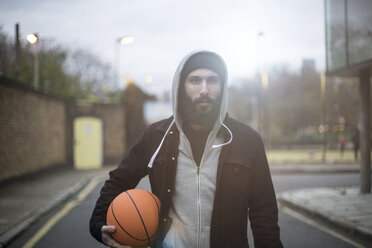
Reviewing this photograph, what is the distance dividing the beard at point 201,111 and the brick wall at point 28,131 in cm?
924

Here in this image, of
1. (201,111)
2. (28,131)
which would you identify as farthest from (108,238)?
(28,131)

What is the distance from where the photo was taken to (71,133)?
54.0 ft

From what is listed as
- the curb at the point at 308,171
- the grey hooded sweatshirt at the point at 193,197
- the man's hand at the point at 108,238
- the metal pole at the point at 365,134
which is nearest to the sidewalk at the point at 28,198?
the man's hand at the point at 108,238

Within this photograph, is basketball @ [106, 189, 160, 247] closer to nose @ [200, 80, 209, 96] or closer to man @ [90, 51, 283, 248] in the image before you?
man @ [90, 51, 283, 248]

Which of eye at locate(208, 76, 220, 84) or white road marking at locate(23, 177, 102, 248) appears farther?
white road marking at locate(23, 177, 102, 248)

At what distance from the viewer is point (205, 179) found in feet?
Answer: 6.65

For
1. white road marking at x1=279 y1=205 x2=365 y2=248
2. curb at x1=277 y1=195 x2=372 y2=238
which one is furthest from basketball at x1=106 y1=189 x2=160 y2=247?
curb at x1=277 y1=195 x2=372 y2=238

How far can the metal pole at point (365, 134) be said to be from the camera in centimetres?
827

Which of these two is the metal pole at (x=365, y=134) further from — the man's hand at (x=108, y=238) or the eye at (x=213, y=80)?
the man's hand at (x=108, y=238)

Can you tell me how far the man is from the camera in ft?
6.56

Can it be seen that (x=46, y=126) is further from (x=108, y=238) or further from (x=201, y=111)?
(x=201, y=111)

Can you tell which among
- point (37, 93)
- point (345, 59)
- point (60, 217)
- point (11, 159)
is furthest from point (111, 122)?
point (345, 59)

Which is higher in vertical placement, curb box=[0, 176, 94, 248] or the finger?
the finger

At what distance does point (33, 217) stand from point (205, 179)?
5240 millimetres
